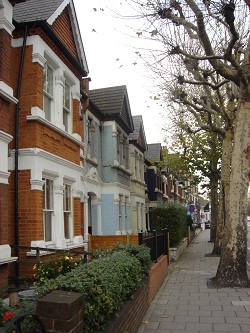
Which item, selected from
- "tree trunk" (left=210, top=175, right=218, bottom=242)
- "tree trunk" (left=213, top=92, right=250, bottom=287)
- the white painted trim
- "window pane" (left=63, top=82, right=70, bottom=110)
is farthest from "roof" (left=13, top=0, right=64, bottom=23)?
"tree trunk" (left=210, top=175, right=218, bottom=242)

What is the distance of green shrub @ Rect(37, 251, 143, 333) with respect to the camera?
3893 millimetres

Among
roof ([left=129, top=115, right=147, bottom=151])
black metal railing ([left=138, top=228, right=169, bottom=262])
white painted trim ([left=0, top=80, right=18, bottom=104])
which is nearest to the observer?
white painted trim ([left=0, top=80, right=18, bottom=104])

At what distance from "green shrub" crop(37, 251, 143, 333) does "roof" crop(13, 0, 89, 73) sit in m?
6.54

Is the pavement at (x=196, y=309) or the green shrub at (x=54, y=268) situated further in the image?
the green shrub at (x=54, y=268)

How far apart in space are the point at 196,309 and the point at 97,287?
3.82 metres

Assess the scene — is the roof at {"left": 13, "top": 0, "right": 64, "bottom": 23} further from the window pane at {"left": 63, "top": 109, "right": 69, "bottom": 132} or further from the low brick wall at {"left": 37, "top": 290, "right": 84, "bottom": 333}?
Result: the low brick wall at {"left": 37, "top": 290, "right": 84, "bottom": 333}

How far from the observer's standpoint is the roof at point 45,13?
941cm

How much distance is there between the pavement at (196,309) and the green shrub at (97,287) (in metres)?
1.33

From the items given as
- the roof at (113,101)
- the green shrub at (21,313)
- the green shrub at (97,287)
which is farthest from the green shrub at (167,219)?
the green shrub at (21,313)

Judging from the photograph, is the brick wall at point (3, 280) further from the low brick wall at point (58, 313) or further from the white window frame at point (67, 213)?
the low brick wall at point (58, 313)

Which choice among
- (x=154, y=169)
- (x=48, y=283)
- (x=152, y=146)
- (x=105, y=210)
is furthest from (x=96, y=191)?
(x=152, y=146)

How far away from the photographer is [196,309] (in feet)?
23.9

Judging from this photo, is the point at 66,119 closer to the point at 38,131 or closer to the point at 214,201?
Answer: the point at 38,131

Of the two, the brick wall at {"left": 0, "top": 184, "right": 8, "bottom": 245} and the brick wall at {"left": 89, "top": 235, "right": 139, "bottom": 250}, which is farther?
the brick wall at {"left": 89, "top": 235, "right": 139, "bottom": 250}
